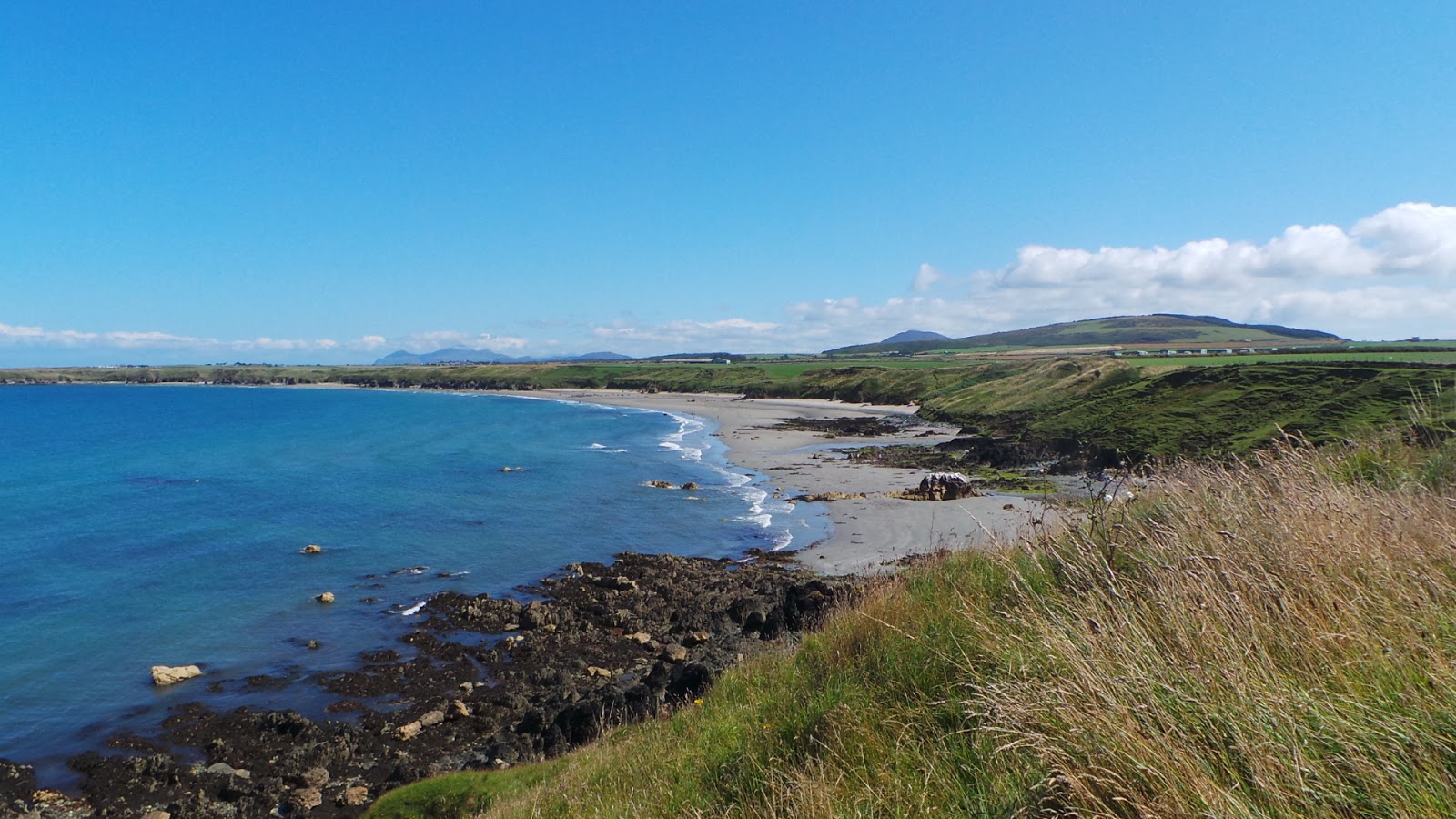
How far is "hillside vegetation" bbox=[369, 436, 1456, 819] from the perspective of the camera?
3.44 m

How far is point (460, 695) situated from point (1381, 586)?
19.3 m

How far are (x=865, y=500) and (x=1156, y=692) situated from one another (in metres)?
38.4

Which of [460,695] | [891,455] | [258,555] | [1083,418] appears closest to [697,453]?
[891,455]

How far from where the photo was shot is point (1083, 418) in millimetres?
58438

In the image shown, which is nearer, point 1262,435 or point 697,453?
point 1262,435

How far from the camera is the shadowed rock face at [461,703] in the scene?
15.5 meters

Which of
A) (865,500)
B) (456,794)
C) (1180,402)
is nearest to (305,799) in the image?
(456,794)

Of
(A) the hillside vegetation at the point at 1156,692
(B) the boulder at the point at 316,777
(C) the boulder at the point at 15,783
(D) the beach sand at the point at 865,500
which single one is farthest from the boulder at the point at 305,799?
(D) the beach sand at the point at 865,500

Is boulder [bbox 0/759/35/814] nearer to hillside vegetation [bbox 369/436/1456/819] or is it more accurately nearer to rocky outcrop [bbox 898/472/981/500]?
hillside vegetation [bbox 369/436/1456/819]

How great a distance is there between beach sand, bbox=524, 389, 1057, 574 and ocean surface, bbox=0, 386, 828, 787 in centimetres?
217

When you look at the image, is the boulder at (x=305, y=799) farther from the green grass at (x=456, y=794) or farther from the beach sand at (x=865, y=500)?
the beach sand at (x=865, y=500)

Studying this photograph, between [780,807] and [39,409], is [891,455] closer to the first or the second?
[780,807]

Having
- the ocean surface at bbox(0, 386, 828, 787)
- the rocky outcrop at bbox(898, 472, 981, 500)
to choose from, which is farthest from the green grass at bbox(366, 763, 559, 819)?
the rocky outcrop at bbox(898, 472, 981, 500)

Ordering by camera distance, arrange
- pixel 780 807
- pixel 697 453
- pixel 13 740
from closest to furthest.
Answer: pixel 780 807 < pixel 13 740 < pixel 697 453
